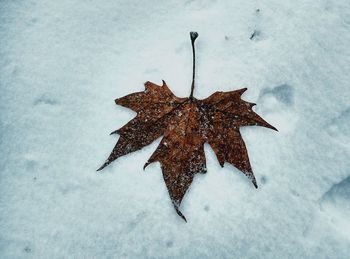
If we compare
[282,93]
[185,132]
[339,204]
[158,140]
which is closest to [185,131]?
[185,132]

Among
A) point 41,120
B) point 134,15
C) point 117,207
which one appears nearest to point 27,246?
point 117,207

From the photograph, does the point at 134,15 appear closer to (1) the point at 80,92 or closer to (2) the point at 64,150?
(1) the point at 80,92

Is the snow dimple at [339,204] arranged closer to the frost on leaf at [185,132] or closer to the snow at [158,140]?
the snow at [158,140]

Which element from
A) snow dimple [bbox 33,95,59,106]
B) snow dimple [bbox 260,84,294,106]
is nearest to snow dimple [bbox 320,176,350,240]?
snow dimple [bbox 260,84,294,106]

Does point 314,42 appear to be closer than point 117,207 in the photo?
No

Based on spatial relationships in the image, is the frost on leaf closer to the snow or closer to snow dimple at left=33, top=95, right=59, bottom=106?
the snow

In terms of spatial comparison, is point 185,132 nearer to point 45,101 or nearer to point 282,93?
point 282,93
